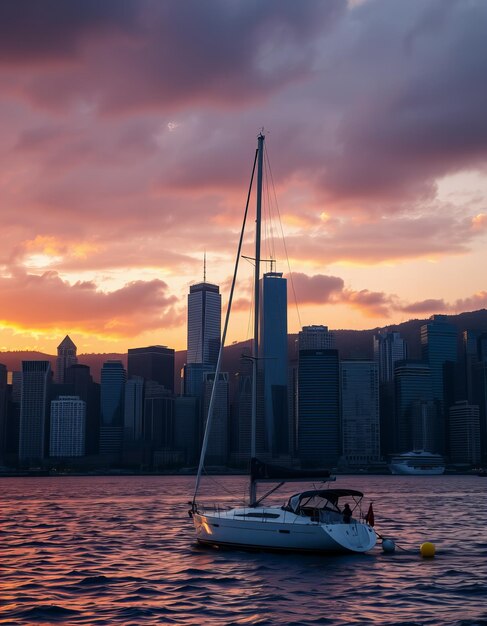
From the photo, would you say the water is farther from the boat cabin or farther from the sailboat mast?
the sailboat mast

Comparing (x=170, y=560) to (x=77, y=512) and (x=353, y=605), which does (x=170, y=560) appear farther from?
(x=77, y=512)

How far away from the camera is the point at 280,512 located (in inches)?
2076

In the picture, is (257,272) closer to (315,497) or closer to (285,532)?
(315,497)

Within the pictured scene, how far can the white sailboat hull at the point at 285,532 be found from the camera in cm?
5106

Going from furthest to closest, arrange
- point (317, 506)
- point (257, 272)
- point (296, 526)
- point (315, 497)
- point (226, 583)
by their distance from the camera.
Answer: point (257, 272)
point (315, 497)
point (317, 506)
point (296, 526)
point (226, 583)

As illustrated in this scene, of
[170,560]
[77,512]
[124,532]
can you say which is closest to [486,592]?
[170,560]

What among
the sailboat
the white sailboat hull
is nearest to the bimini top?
the sailboat

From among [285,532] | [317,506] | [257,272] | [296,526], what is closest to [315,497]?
[317,506]

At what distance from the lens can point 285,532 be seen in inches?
2023

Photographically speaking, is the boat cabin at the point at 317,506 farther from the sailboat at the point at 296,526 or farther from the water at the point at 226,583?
the water at the point at 226,583

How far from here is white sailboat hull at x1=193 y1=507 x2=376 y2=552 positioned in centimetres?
5106

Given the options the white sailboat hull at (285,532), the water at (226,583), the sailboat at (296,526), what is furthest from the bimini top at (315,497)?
the water at (226,583)

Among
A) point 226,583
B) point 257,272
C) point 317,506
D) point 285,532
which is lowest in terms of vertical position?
point 226,583

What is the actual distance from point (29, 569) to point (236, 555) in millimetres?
12046
